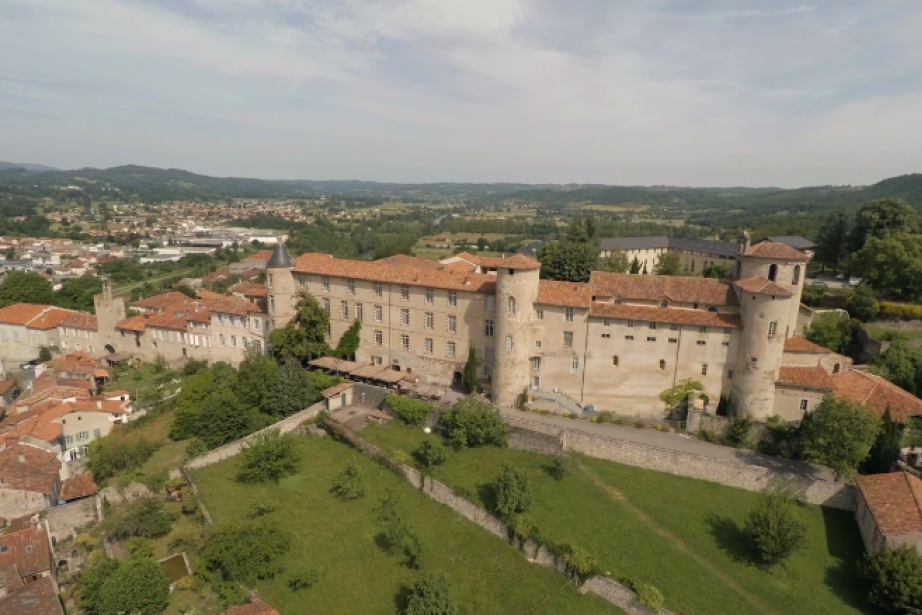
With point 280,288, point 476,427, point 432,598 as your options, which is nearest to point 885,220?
point 476,427

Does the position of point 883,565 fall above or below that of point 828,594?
above

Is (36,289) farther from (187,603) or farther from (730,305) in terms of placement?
(730,305)

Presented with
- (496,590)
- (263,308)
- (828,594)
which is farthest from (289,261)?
(828,594)

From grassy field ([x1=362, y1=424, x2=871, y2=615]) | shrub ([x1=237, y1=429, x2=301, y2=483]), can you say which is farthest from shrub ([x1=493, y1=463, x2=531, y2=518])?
shrub ([x1=237, y1=429, x2=301, y2=483])

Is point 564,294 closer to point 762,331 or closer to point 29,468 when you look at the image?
point 762,331

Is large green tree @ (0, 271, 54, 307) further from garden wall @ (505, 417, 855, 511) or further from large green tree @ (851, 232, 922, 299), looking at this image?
large green tree @ (851, 232, 922, 299)

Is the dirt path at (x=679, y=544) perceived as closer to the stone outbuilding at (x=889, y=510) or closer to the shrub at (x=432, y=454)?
the stone outbuilding at (x=889, y=510)

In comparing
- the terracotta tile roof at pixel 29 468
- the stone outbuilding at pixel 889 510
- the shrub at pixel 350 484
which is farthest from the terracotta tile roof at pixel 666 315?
the terracotta tile roof at pixel 29 468
